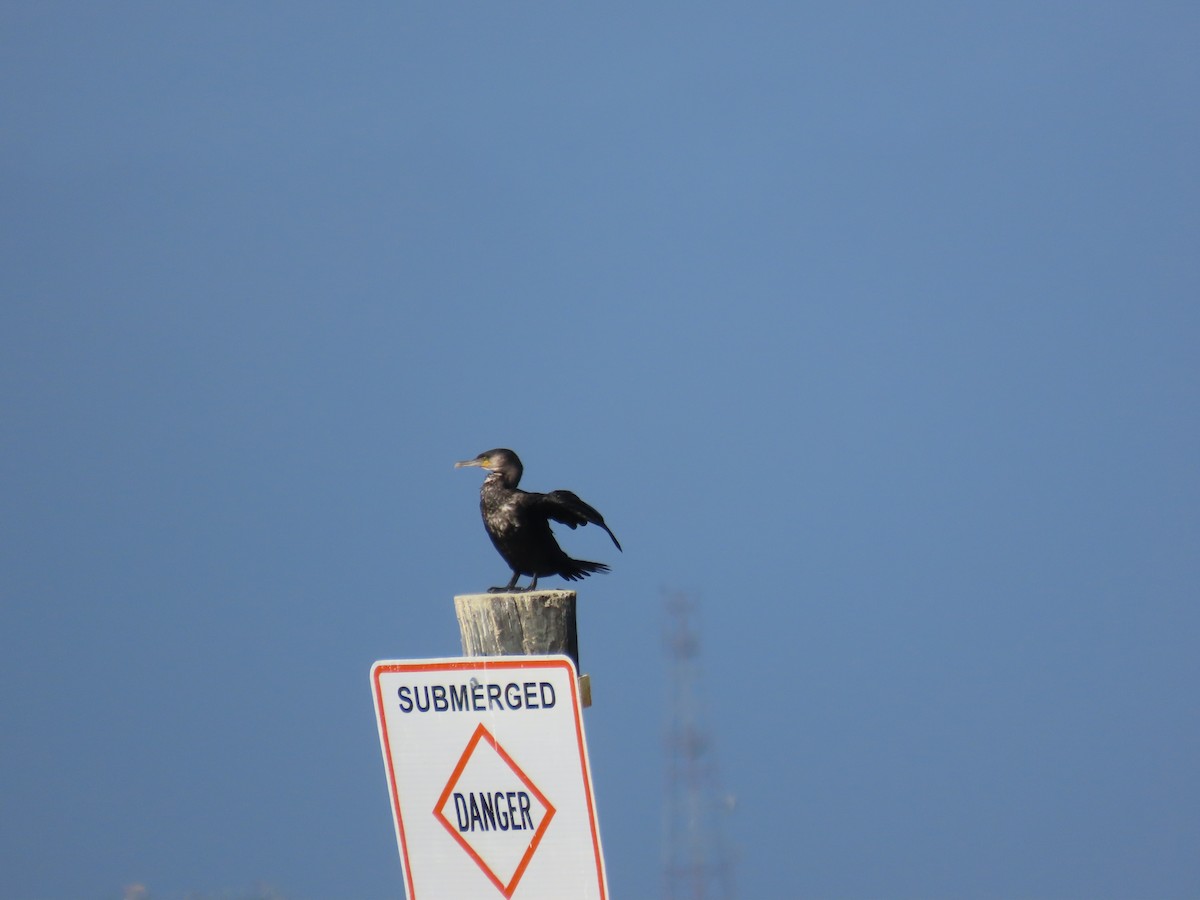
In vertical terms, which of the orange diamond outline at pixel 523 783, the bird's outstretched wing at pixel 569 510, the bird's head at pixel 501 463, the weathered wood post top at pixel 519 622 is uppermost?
the bird's head at pixel 501 463

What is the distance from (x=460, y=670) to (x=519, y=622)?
648 millimetres

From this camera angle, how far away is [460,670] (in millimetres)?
2535

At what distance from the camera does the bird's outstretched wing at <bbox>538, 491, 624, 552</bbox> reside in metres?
5.41

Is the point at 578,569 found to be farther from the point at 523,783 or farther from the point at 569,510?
the point at 523,783

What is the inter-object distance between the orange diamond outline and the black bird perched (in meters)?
3.29

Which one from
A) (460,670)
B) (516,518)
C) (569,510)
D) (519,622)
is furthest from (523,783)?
(516,518)

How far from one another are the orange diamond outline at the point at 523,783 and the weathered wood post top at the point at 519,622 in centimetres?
63

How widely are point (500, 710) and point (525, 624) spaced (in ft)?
2.21

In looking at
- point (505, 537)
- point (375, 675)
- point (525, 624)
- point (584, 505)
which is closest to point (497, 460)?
point (505, 537)

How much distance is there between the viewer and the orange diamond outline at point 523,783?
246cm

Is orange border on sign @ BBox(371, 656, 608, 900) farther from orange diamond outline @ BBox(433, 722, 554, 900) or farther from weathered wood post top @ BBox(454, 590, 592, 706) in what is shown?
weathered wood post top @ BBox(454, 590, 592, 706)

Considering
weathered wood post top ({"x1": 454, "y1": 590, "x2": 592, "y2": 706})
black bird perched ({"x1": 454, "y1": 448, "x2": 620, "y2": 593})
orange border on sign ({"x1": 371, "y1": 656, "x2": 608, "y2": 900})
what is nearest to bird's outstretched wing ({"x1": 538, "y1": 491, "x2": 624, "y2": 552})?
black bird perched ({"x1": 454, "y1": 448, "x2": 620, "y2": 593})

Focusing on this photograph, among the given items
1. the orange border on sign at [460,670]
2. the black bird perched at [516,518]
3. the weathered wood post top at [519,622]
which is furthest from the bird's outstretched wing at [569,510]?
the orange border on sign at [460,670]

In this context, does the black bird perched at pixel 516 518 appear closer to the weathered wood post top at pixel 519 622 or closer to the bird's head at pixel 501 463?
the bird's head at pixel 501 463
